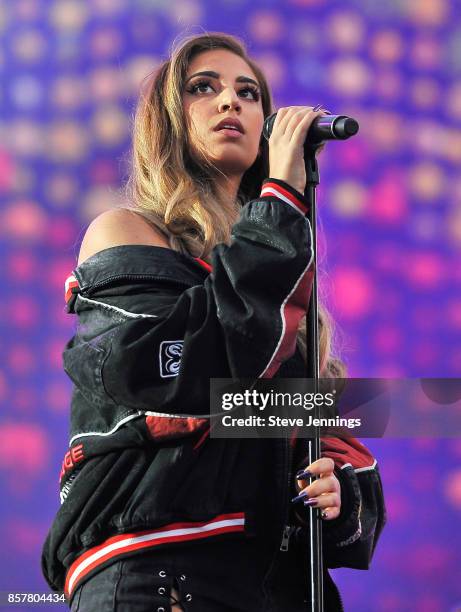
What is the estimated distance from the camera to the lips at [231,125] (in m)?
1.68

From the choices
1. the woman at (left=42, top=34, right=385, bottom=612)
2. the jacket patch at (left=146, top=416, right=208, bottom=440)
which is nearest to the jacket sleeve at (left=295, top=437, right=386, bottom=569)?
the woman at (left=42, top=34, right=385, bottom=612)

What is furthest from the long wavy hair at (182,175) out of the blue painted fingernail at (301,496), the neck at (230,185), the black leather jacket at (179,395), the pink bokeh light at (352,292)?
the pink bokeh light at (352,292)

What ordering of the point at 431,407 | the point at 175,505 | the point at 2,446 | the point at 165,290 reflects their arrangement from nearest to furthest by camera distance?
the point at 175,505, the point at 165,290, the point at 431,407, the point at 2,446

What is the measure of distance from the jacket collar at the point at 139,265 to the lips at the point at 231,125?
1.01 feet

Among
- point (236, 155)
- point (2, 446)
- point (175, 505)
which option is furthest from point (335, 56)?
point (175, 505)

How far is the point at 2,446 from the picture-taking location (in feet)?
7.48

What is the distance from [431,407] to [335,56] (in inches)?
34.7

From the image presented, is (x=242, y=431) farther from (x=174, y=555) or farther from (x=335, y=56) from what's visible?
(x=335, y=56)

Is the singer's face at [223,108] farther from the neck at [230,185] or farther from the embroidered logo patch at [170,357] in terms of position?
the embroidered logo patch at [170,357]

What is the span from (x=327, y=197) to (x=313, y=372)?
3.48ft

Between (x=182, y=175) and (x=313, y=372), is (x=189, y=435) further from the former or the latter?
(x=182, y=175)

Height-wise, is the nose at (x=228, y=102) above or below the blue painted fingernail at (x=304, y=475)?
above

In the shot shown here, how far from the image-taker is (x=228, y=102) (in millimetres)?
1689

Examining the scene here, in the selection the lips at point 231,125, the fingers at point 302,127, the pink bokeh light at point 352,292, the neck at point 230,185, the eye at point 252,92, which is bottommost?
the fingers at point 302,127
